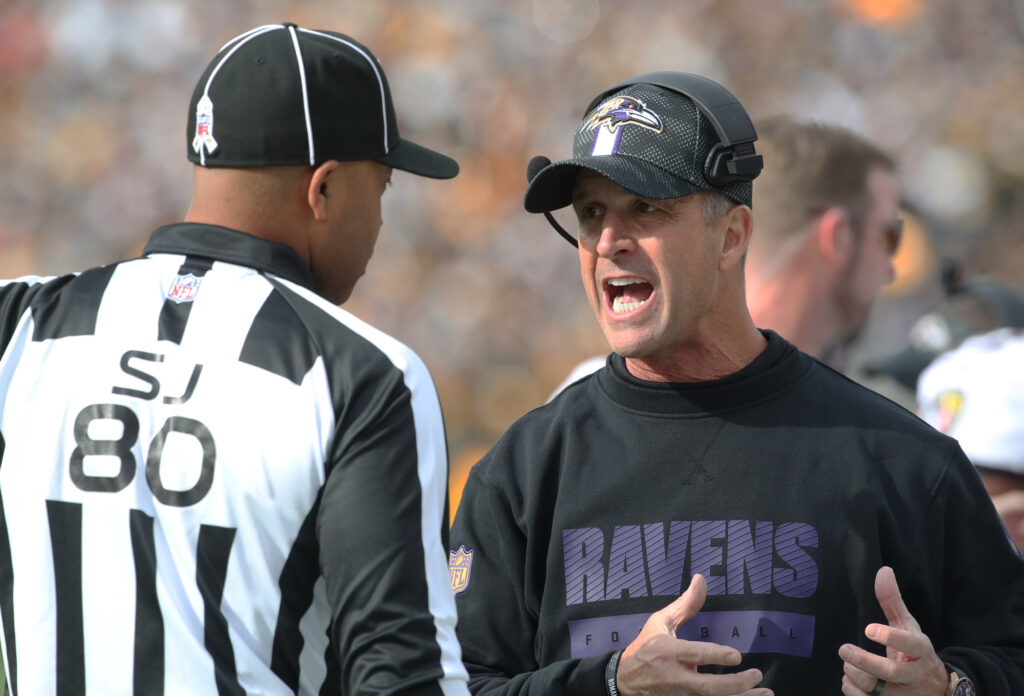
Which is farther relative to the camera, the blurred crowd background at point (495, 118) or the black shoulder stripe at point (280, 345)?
the blurred crowd background at point (495, 118)

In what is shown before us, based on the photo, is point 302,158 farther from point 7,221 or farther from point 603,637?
point 7,221

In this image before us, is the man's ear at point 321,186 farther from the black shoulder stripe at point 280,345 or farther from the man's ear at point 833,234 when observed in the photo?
the man's ear at point 833,234

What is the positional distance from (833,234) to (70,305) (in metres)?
2.26

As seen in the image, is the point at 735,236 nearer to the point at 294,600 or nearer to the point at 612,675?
the point at 612,675

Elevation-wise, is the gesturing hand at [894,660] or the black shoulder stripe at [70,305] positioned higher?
the black shoulder stripe at [70,305]

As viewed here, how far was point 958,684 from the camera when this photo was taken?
188 centimetres

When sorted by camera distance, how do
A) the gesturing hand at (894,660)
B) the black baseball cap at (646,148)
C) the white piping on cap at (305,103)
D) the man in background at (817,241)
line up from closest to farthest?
the gesturing hand at (894,660) → the white piping on cap at (305,103) → the black baseball cap at (646,148) → the man in background at (817,241)

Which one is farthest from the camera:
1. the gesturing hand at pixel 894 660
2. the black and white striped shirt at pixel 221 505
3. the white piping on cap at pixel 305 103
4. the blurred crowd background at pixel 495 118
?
the blurred crowd background at pixel 495 118

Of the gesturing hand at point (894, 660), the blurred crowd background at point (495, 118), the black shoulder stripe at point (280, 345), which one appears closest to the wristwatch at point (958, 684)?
the gesturing hand at point (894, 660)

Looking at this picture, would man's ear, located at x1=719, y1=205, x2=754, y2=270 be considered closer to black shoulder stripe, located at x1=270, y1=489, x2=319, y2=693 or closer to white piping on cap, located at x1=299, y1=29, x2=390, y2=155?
white piping on cap, located at x1=299, y1=29, x2=390, y2=155

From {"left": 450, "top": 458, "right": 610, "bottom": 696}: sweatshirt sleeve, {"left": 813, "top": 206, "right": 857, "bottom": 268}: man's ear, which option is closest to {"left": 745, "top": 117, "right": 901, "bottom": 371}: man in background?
{"left": 813, "top": 206, "right": 857, "bottom": 268}: man's ear

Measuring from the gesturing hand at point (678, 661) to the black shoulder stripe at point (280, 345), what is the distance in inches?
25.3

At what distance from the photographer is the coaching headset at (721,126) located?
6.71 ft

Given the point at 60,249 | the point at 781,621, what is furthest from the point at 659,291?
the point at 60,249
